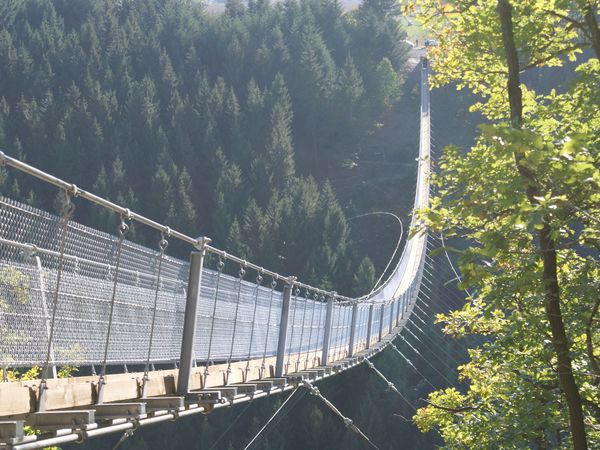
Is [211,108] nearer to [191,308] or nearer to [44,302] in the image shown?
[191,308]

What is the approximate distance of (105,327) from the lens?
5.16 m

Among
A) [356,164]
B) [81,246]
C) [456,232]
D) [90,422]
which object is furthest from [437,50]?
[356,164]

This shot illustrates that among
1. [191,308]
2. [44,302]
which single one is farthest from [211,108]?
[44,302]

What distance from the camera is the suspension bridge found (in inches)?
165

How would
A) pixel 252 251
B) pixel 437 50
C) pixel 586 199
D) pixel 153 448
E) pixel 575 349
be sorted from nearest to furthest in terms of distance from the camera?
pixel 586 199, pixel 575 349, pixel 437 50, pixel 153 448, pixel 252 251

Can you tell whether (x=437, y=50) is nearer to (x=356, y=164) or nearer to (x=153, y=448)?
(x=153, y=448)

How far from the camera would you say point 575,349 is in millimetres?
7559

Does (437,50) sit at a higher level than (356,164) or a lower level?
lower

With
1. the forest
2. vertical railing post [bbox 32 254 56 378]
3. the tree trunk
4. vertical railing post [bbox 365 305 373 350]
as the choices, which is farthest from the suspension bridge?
the forest

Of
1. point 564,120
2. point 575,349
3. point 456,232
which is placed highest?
point 564,120

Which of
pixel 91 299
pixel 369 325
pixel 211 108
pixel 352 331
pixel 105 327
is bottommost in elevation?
pixel 105 327

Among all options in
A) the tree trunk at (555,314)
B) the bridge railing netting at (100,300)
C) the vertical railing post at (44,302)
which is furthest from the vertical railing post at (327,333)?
the vertical railing post at (44,302)

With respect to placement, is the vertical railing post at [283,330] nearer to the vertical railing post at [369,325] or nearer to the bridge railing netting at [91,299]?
the bridge railing netting at [91,299]

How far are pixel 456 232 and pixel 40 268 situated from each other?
2.98 metres
